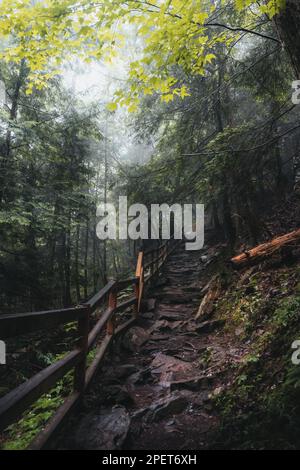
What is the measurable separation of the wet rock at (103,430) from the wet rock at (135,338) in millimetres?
2484

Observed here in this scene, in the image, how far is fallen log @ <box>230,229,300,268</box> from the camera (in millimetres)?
7215

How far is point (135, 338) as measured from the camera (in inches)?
251

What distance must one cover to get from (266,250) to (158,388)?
15.0ft

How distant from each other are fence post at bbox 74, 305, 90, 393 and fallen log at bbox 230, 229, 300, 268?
509 centimetres

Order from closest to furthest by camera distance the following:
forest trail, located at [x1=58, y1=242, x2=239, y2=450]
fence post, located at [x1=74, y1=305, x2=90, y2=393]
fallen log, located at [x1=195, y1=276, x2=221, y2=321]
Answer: forest trail, located at [x1=58, y1=242, x2=239, y2=450] → fence post, located at [x1=74, y1=305, x2=90, y2=393] → fallen log, located at [x1=195, y1=276, x2=221, y2=321]

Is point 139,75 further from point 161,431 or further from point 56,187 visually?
point 56,187

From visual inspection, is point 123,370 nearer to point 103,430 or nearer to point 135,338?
point 135,338

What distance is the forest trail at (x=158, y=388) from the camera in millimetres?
3143

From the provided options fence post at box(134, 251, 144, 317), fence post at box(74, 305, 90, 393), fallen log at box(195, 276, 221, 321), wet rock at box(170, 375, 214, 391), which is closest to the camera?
fence post at box(74, 305, 90, 393)

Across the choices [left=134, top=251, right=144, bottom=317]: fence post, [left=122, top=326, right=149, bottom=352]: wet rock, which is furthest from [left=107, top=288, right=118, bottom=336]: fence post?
[left=134, top=251, right=144, bottom=317]: fence post

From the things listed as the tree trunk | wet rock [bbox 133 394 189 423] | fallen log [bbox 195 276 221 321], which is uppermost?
the tree trunk

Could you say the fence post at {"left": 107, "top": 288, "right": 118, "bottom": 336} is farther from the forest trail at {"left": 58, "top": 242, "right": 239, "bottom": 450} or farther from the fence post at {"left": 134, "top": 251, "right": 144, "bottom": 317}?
the fence post at {"left": 134, "top": 251, "right": 144, "bottom": 317}

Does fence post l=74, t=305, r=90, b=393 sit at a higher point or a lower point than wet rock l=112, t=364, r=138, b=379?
higher

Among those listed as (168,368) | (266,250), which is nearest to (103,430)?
(168,368)
